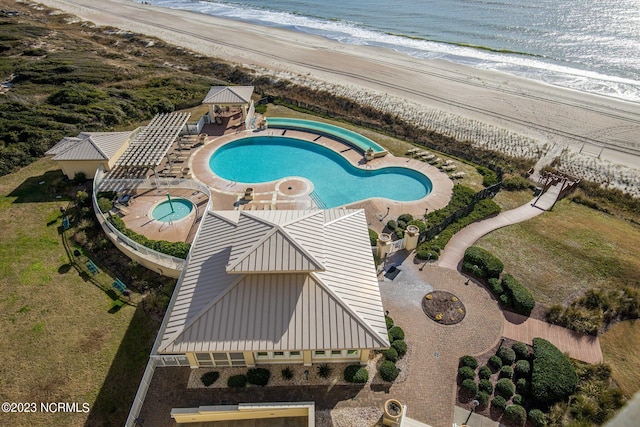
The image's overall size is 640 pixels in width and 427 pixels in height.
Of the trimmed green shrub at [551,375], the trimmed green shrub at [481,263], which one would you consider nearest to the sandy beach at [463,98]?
the trimmed green shrub at [481,263]

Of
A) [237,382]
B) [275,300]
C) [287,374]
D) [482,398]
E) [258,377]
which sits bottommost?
[237,382]

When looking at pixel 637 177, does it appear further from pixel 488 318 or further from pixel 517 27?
pixel 517 27

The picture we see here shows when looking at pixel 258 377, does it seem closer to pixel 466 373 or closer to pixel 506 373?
pixel 466 373

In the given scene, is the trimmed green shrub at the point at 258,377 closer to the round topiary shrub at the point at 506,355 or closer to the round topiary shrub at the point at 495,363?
the round topiary shrub at the point at 495,363

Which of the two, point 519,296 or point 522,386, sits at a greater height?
point 519,296

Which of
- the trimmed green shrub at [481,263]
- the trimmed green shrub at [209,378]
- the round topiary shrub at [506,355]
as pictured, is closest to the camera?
the trimmed green shrub at [209,378]

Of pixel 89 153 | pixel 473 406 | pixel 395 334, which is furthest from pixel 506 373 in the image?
pixel 89 153

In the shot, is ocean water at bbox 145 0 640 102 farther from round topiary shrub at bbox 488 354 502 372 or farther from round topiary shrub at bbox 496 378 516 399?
round topiary shrub at bbox 496 378 516 399
